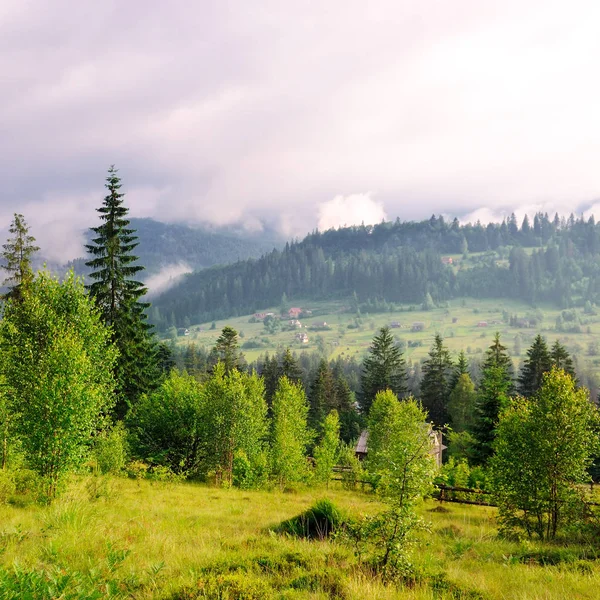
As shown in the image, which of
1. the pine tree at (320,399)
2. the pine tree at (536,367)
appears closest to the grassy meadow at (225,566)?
the pine tree at (536,367)

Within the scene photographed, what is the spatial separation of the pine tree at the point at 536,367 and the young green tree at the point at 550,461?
47.9 meters

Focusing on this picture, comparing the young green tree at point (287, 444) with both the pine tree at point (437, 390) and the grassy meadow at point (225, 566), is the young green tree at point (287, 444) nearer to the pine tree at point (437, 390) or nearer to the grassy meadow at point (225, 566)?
the grassy meadow at point (225, 566)

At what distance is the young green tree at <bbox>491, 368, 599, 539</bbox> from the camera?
16.3 meters

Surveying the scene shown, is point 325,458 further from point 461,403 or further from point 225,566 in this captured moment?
point 461,403

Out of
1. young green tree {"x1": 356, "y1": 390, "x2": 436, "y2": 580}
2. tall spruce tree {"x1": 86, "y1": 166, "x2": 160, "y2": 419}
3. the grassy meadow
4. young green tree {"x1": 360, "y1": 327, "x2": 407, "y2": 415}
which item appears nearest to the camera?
the grassy meadow

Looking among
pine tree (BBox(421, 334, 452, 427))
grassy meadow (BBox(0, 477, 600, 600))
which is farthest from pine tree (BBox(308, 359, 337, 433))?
grassy meadow (BBox(0, 477, 600, 600))

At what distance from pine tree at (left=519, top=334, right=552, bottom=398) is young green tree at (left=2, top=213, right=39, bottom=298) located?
Result: 6150cm

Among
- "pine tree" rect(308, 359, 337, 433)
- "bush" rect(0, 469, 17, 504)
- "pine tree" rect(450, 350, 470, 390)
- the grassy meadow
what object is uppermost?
the grassy meadow

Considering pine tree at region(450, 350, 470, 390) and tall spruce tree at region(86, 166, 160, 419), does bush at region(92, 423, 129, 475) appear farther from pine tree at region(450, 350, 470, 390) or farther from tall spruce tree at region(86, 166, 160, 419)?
pine tree at region(450, 350, 470, 390)

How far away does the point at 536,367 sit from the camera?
6116 centimetres

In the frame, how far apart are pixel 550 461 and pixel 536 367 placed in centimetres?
5109

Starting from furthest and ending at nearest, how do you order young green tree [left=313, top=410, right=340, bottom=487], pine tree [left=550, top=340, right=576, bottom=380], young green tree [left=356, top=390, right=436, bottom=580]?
pine tree [left=550, top=340, right=576, bottom=380], young green tree [left=313, top=410, right=340, bottom=487], young green tree [left=356, top=390, right=436, bottom=580]

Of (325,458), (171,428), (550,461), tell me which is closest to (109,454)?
(171,428)

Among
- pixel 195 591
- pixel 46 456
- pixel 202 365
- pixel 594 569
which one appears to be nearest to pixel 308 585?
pixel 195 591
